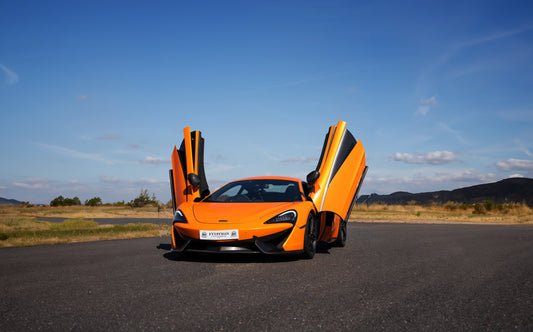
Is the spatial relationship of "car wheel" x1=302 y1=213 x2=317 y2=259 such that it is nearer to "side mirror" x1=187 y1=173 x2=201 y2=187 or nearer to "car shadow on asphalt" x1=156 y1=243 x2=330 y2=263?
"car shadow on asphalt" x1=156 y1=243 x2=330 y2=263

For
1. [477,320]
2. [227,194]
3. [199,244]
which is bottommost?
[477,320]

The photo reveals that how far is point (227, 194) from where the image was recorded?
26.8 feet

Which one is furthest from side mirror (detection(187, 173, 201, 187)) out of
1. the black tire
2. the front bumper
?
the black tire

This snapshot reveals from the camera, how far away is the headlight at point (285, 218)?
21.0 ft

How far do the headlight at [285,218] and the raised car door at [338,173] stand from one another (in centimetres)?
108

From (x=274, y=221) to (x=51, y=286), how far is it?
114 inches

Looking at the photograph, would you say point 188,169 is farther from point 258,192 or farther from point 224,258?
point 224,258

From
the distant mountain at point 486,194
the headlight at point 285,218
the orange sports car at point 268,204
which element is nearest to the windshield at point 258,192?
the orange sports car at point 268,204

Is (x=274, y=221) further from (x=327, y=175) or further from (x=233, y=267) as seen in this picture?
(x=327, y=175)

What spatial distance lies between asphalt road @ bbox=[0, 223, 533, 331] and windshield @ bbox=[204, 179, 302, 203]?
1.05 meters

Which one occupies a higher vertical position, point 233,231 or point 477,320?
point 233,231

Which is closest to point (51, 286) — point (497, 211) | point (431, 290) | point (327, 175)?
point (431, 290)

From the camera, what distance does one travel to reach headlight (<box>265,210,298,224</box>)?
21.0ft

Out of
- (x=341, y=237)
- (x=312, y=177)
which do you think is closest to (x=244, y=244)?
(x=312, y=177)
